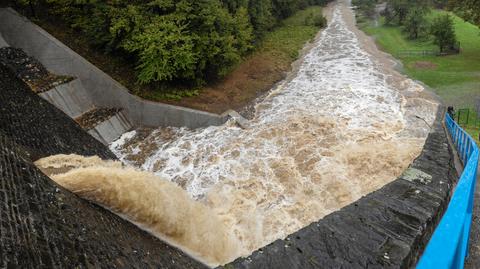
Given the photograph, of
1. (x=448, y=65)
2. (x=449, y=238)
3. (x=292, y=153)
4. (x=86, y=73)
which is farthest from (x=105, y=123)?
(x=448, y=65)

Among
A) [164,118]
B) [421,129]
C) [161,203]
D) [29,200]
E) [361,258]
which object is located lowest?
[421,129]

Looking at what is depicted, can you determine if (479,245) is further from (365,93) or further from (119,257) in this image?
(365,93)

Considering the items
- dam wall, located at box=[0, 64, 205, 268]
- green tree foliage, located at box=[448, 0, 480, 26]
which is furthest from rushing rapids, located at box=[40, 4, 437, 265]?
green tree foliage, located at box=[448, 0, 480, 26]

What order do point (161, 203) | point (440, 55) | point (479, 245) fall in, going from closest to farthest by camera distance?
point (479, 245) < point (161, 203) < point (440, 55)

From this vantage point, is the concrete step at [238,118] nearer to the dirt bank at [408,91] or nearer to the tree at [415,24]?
the dirt bank at [408,91]

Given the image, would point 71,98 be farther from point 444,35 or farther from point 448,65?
point 444,35

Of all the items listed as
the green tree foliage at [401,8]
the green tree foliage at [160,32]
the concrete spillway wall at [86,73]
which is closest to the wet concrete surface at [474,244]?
the concrete spillway wall at [86,73]

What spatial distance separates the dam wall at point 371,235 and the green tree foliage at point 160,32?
12.6 m

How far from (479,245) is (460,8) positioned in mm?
21441

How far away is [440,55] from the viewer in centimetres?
2534

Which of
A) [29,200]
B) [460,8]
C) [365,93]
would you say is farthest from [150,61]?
[460,8]

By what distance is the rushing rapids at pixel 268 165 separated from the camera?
668cm

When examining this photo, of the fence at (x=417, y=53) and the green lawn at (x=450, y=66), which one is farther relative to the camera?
the fence at (x=417, y=53)

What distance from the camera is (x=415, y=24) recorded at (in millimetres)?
31172
